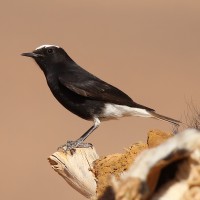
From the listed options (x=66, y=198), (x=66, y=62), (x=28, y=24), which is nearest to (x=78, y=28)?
(x=28, y=24)

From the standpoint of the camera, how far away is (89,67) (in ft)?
82.6

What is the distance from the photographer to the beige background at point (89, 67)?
54.7ft

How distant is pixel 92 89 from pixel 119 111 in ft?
1.19

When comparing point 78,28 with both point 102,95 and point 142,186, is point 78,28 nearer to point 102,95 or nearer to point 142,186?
point 102,95

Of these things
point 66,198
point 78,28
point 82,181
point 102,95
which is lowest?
point 66,198

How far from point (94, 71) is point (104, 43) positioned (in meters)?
4.41

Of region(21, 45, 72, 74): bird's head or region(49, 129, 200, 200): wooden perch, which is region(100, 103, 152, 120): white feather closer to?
region(21, 45, 72, 74): bird's head

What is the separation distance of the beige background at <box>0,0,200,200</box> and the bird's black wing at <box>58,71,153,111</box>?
170 inches

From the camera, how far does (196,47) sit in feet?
90.5

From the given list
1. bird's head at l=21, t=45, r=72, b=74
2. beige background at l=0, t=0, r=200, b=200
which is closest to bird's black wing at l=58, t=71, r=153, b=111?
bird's head at l=21, t=45, r=72, b=74

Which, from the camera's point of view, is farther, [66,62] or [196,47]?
[196,47]

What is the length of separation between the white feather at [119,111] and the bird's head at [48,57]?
2.46 feet

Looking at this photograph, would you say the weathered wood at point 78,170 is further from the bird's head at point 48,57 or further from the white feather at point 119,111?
the bird's head at point 48,57

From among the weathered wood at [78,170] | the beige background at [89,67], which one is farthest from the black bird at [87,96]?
the beige background at [89,67]
